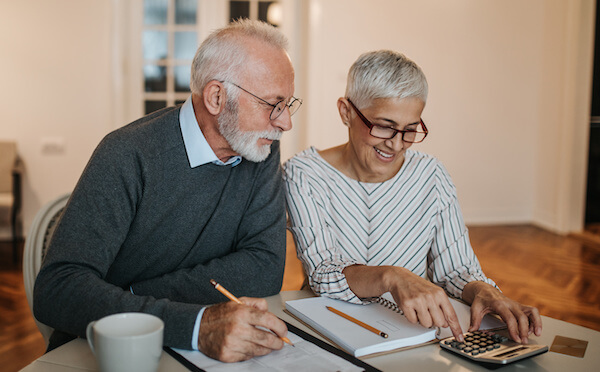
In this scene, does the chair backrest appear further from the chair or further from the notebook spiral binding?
the chair

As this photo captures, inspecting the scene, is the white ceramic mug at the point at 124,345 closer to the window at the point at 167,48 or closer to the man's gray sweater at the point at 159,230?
the man's gray sweater at the point at 159,230

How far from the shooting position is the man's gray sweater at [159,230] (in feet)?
3.74

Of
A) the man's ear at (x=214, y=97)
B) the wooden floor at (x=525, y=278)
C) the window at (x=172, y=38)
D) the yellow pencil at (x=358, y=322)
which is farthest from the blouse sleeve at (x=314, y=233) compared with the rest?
the window at (x=172, y=38)

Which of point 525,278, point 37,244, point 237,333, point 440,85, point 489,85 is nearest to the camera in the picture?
point 237,333

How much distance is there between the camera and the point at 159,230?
1.40m

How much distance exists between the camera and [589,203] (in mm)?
5902

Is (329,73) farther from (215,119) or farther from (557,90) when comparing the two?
(215,119)

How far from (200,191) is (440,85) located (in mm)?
4861

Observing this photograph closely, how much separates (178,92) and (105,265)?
480 cm

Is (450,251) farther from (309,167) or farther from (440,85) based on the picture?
(440,85)

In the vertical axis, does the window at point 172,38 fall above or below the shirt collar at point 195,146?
above

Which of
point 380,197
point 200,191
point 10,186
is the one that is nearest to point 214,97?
point 200,191

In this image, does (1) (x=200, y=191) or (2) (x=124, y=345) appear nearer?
(2) (x=124, y=345)

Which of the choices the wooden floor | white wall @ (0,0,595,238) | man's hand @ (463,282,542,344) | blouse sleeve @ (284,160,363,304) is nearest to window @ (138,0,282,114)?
white wall @ (0,0,595,238)
